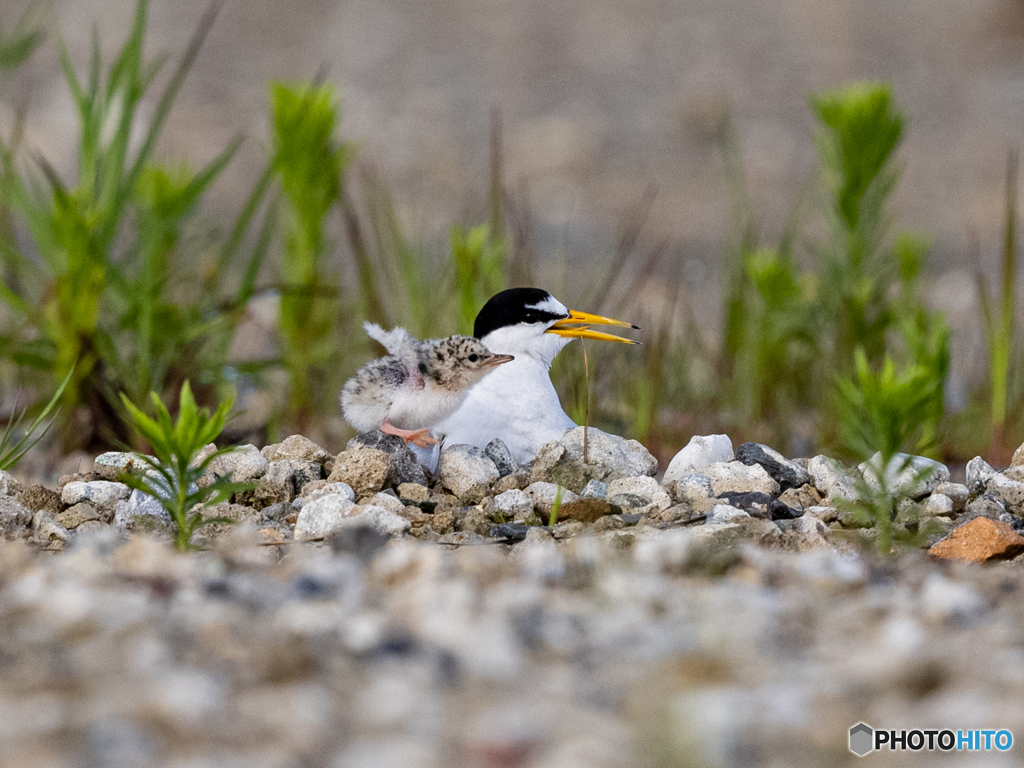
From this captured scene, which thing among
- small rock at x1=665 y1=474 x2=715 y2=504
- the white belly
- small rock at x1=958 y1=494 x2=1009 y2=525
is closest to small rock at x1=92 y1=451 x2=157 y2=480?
the white belly

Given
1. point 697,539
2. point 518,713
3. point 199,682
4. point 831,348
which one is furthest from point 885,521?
point 831,348

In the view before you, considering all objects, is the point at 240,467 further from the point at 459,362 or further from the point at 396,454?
the point at 459,362

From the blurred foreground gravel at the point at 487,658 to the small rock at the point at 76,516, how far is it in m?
0.73

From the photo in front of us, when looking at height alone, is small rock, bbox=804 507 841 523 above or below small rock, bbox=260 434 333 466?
below

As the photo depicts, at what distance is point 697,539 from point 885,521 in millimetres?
384

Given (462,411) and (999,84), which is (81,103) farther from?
(999,84)

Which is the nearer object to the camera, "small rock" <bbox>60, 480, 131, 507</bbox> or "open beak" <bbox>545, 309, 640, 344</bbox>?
"small rock" <bbox>60, 480, 131, 507</bbox>

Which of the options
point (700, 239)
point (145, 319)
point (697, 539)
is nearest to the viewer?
point (697, 539)

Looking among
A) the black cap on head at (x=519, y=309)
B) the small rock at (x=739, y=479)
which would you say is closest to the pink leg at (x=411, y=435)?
the black cap on head at (x=519, y=309)

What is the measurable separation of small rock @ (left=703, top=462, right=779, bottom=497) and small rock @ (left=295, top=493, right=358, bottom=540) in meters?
0.91

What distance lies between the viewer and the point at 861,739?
1276 millimetres

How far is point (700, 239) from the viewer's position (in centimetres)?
984

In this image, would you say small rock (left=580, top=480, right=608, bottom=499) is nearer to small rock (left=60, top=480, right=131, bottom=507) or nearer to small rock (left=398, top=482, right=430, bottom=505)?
small rock (left=398, top=482, right=430, bottom=505)

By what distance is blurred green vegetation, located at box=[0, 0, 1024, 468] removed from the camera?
11.3 ft
